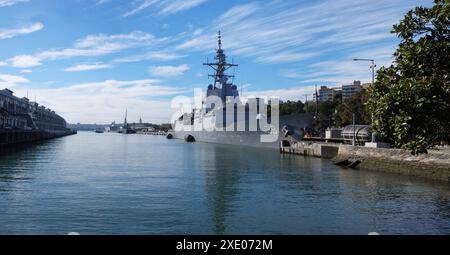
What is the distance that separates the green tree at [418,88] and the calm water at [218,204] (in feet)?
13.5

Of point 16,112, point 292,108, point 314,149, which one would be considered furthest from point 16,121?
point 314,149

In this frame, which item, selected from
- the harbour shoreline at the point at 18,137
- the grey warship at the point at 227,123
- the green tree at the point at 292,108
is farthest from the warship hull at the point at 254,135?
the harbour shoreline at the point at 18,137

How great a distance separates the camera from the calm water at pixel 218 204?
1812 cm

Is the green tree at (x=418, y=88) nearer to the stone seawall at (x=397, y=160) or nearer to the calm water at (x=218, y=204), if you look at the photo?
the calm water at (x=218, y=204)

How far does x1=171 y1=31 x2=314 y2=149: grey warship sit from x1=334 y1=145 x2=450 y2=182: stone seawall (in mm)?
33047

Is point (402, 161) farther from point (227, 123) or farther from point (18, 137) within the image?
point (18, 137)

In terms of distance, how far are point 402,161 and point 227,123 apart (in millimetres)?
73730

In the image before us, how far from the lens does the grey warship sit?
286 feet

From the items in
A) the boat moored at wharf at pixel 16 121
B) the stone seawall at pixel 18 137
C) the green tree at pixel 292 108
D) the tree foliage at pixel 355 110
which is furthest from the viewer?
the green tree at pixel 292 108

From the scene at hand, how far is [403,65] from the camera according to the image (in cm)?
1683

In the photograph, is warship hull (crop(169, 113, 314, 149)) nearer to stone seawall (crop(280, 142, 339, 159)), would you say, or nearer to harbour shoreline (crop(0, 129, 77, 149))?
stone seawall (crop(280, 142, 339, 159))

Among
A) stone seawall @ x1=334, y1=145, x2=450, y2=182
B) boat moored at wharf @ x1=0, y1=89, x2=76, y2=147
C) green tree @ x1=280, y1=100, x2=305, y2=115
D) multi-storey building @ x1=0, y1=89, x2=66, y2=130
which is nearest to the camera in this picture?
stone seawall @ x1=334, y1=145, x2=450, y2=182

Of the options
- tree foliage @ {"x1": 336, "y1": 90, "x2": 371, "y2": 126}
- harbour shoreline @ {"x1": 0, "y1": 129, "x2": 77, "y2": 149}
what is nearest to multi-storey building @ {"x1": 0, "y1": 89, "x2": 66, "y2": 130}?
harbour shoreline @ {"x1": 0, "y1": 129, "x2": 77, "y2": 149}

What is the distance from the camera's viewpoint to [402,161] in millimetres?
40250
